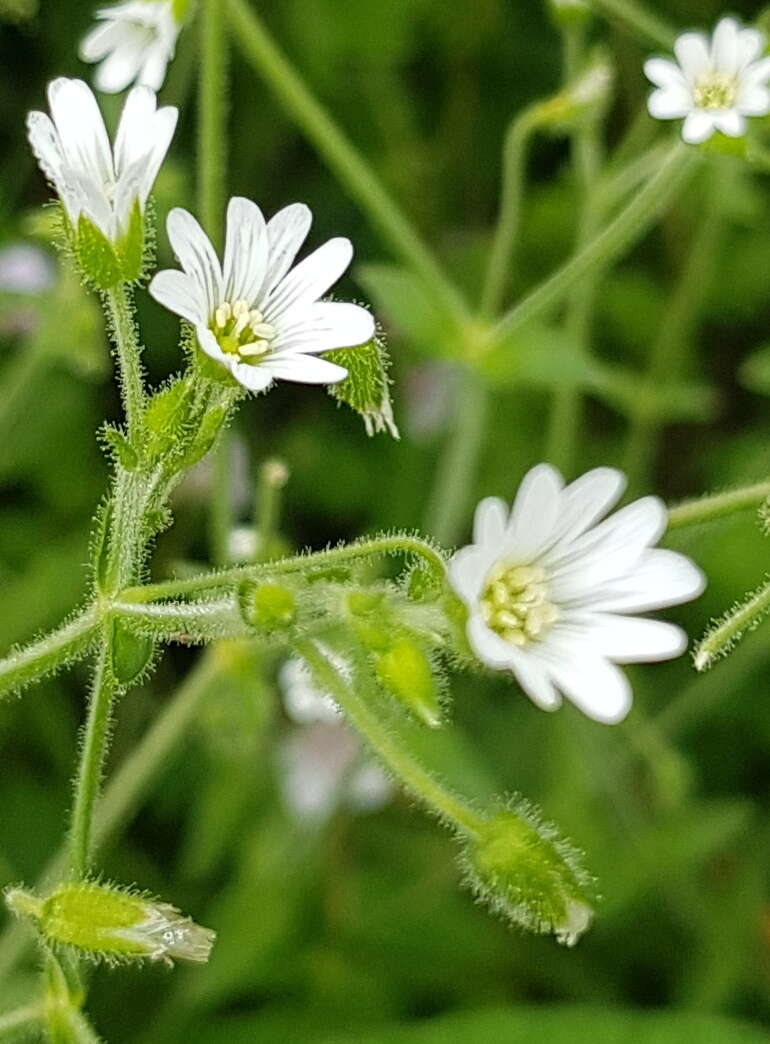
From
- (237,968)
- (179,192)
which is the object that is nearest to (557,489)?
(237,968)

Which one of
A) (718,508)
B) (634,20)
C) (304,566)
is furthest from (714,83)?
(304,566)

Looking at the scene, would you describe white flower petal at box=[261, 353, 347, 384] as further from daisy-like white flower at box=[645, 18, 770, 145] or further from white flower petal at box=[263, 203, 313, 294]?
daisy-like white flower at box=[645, 18, 770, 145]

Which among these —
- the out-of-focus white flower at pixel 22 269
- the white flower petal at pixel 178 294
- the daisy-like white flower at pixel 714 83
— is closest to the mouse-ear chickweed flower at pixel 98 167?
the white flower petal at pixel 178 294

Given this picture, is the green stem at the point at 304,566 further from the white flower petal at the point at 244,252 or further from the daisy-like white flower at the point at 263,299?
the white flower petal at the point at 244,252

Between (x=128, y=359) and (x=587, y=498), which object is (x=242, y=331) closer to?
(x=128, y=359)

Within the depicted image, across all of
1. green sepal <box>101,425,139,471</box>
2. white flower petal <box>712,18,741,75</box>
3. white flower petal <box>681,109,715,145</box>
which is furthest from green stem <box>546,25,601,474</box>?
green sepal <box>101,425,139,471</box>
